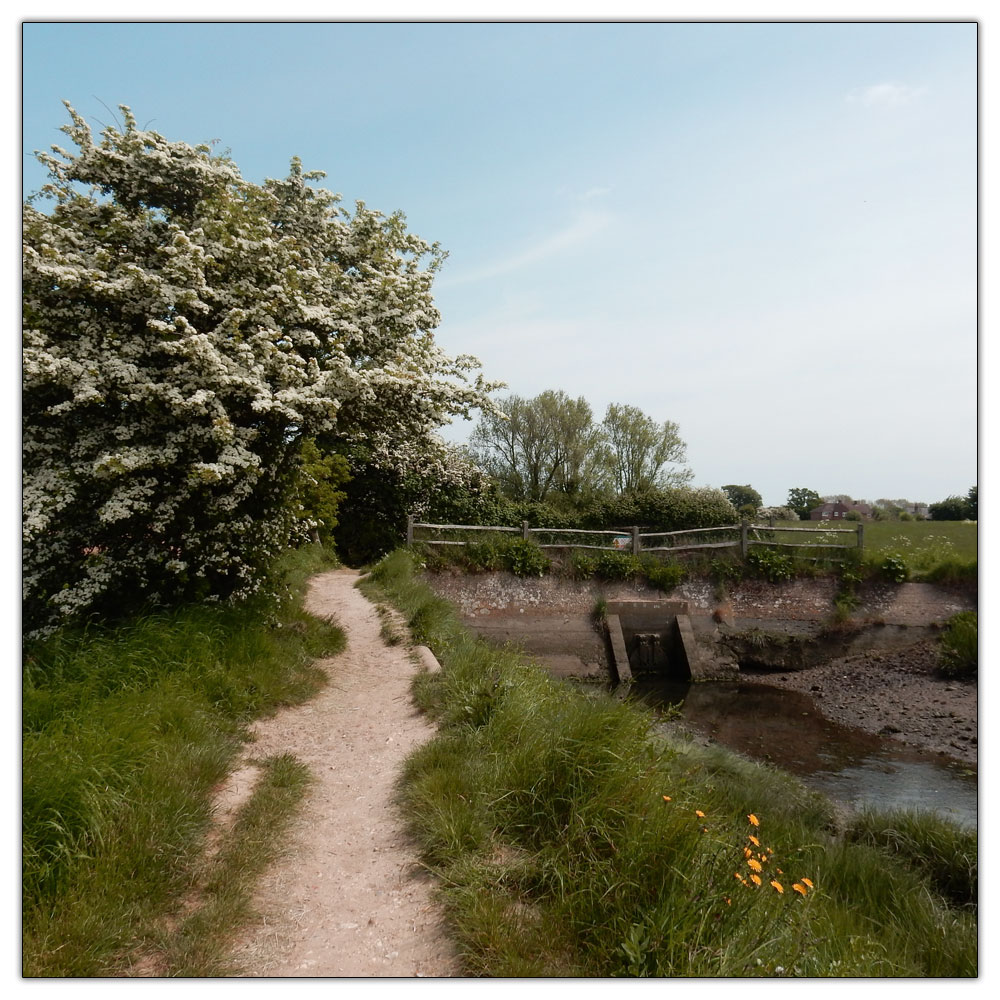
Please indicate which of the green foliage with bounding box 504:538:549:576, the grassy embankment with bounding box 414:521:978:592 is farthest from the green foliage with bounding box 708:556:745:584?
the green foliage with bounding box 504:538:549:576

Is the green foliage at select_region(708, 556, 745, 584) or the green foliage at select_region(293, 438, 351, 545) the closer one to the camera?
the green foliage at select_region(293, 438, 351, 545)

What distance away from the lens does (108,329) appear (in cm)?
593

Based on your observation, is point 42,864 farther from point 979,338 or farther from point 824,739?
point 824,739

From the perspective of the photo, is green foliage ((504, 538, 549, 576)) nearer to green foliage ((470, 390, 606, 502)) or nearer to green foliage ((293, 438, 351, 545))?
green foliage ((293, 438, 351, 545))

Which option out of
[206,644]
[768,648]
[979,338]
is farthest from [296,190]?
[768,648]

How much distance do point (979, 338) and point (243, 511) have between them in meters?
6.81

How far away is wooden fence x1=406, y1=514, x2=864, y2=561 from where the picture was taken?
19578mm

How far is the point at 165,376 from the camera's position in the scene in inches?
237

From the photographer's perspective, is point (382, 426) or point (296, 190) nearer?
point (382, 426)

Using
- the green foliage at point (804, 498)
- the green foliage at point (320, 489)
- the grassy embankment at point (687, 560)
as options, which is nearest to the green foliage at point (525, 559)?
the grassy embankment at point (687, 560)

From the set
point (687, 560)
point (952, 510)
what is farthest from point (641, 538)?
point (952, 510)

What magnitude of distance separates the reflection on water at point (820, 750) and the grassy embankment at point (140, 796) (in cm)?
512

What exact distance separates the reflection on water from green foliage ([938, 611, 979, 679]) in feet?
11.4

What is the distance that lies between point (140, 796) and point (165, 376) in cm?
390
